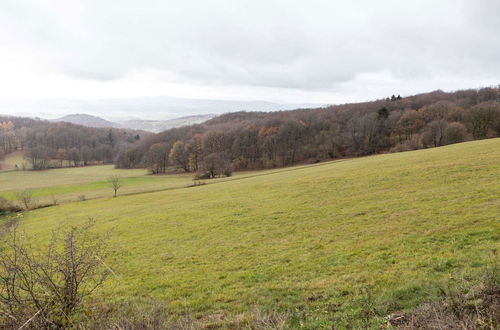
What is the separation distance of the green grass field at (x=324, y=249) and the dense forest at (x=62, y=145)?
11894 centimetres

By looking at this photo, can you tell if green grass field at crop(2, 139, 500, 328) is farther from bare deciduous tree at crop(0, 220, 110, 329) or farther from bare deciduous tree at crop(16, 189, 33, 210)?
bare deciduous tree at crop(16, 189, 33, 210)

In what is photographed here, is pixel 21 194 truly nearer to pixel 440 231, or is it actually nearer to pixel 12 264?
pixel 12 264

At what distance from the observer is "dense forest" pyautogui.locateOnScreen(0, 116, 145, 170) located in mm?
121075

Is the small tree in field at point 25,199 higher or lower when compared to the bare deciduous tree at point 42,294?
lower

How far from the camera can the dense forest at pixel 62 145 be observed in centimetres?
12107

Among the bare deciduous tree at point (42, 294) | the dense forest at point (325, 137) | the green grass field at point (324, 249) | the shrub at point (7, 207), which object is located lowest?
the shrub at point (7, 207)

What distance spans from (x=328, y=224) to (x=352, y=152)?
286ft

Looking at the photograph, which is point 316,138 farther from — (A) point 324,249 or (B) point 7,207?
(A) point 324,249

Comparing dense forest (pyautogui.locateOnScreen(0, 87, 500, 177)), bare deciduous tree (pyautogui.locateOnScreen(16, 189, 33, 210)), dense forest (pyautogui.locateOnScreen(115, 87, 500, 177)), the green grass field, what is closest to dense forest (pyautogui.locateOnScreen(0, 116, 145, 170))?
dense forest (pyautogui.locateOnScreen(0, 87, 500, 177))

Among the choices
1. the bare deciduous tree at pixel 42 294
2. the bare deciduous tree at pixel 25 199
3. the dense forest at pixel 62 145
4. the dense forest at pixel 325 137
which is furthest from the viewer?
the dense forest at pixel 62 145

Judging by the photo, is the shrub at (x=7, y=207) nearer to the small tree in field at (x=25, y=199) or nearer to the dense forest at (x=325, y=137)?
the small tree in field at (x=25, y=199)

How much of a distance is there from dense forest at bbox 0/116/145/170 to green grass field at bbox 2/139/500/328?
118941 millimetres

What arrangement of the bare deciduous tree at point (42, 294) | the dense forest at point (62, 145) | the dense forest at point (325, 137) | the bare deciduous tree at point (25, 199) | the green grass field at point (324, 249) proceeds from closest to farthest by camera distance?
the bare deciduous tree at point (42, 294), the green grass field at point (324, 249), the bare deciduous tree at point (25, 199), the dense forest at point (325, 137), the dense forest at point (62, 145)

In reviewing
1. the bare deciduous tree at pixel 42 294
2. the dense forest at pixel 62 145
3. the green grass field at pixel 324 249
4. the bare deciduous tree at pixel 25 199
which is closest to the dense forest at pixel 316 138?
the dense forest at pixel 62 145
